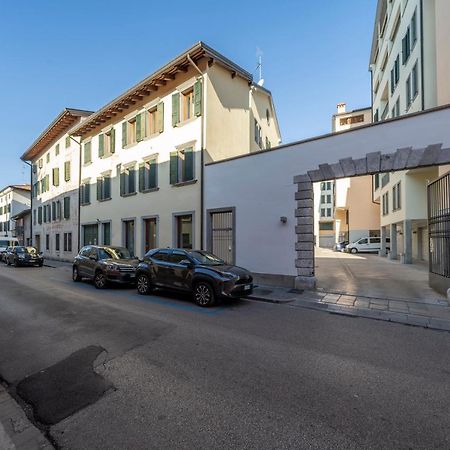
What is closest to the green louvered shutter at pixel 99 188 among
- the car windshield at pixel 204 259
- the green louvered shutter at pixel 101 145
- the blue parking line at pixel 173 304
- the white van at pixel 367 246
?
the green louvered shutter at pixel 101 145

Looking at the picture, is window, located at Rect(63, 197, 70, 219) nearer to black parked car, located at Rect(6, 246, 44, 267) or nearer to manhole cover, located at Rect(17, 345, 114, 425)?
black parked car, located at Rect(6, 246, 44, 267)

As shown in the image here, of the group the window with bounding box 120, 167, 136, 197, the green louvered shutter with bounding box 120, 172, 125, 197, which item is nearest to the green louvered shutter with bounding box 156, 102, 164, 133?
the window with bounding box 120, 167, 136, 197

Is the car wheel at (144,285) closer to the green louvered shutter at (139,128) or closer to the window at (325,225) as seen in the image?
the green louvered shutter at (139,128)

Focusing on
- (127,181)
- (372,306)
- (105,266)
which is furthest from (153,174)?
(372,306)

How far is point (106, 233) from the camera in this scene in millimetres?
20562

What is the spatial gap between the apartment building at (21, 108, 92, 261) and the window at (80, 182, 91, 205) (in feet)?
3.29

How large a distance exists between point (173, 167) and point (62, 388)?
42.3 feet

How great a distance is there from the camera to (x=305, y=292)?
9922mm

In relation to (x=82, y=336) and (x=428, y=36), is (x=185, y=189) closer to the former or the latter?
(x=82, y=336)

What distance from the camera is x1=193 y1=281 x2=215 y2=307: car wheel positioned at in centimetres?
813

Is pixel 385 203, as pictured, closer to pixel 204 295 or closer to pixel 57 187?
pixel 204 295

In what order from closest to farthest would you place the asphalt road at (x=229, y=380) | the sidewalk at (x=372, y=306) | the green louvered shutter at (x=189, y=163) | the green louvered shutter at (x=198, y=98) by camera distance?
the asphalt road at (x=229, y=380) → the sidewalk at (x=372, y=306) → the green louvered shutter at (x=198, y=98) → the green louvered shutter at (x=189, y=163)

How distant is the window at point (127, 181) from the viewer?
60.2 feet

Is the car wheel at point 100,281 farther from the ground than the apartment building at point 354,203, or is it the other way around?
the apartment building at point 354,203
